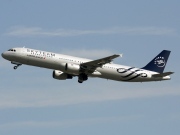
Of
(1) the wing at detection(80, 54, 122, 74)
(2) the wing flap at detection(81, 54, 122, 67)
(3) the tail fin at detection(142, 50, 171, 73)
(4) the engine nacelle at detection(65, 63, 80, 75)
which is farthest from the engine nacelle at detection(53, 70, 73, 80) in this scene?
(3) the tail fin at detection(142, 50, 171, 73)

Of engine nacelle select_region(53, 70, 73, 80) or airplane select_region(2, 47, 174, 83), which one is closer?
airplane select_region(2, 47, 174, 83)

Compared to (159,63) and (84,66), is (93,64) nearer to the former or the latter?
(84,66)

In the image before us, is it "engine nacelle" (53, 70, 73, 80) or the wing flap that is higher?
the wing flap

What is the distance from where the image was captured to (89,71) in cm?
10431

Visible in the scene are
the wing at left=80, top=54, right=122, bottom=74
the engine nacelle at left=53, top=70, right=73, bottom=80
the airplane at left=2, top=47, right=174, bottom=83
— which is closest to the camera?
the airplane at left=2, top=47, right=174, bottom=83

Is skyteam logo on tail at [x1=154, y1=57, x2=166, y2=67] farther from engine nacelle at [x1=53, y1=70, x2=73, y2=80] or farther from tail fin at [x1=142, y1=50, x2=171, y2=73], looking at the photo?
engine nacelle at [x1=53, y1=70, x2=73, y2=80]

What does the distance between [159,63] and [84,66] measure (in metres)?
16.1

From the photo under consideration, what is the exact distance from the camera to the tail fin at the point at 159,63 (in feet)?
365

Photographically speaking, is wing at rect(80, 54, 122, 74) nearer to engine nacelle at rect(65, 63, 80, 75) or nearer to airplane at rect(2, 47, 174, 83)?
airplane at rect(2, 47, 174, 83)

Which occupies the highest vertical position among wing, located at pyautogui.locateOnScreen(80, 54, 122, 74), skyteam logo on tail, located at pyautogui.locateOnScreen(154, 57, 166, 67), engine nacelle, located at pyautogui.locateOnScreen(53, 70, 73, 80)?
skyteam logo on tail, located at pyautogui.locateOnScreen(154, 57, 166, 67)

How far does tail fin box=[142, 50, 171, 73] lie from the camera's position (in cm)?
11138

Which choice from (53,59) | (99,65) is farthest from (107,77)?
(53,59)

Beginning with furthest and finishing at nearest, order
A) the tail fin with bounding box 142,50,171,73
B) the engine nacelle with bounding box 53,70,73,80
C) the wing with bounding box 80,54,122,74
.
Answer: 1. the tail fin with bounding box 142,50,171,73
2. the engine nacelle with bounding box 53,70,73,80
3. the wing with bounding box 80,54,122,74

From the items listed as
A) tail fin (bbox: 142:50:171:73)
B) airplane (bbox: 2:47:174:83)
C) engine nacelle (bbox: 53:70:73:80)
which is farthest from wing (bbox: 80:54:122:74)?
tail fin (bbox: 142:50:171:73)
